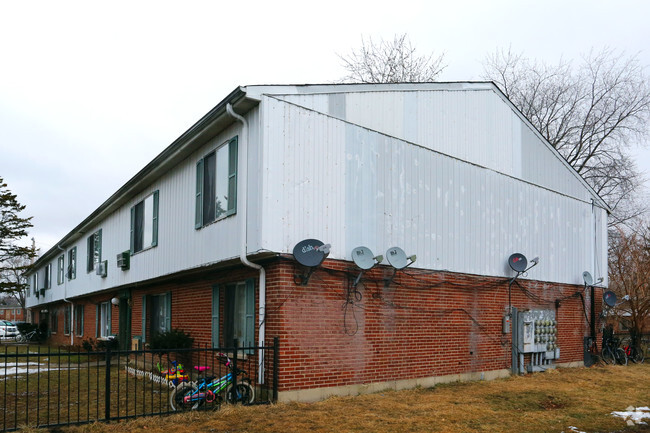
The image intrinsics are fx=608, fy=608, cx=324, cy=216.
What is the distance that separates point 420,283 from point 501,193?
3.93m

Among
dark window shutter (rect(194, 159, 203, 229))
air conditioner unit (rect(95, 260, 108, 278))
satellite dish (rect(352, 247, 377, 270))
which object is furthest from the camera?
air conditioner unit (rect(95, 260, 108, 278))

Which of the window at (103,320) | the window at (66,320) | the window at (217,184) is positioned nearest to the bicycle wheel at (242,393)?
the window at (217,184)

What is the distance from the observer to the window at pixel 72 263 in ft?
88.0

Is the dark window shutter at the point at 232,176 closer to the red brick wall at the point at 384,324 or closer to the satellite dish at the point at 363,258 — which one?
the red brick wall at the point at 384,324

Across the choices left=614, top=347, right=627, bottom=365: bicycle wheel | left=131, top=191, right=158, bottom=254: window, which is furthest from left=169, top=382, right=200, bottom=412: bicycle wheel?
left=614, top=347, right=627, bottom=365: bicycle wheel

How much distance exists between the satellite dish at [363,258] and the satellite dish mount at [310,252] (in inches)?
35.1

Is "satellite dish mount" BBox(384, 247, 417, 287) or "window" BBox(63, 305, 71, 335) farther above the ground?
"satellite dish mount" BBox(384, 247, 417, 287)

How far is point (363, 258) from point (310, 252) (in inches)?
51.9

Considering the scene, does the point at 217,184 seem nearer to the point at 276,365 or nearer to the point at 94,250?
the point at 276,365

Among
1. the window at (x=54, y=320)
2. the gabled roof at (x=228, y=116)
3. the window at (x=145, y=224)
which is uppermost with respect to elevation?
the gabled roof at (x=228, y=116)

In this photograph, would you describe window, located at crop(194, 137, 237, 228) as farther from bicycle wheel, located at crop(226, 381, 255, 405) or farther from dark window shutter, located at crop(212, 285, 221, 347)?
bicycle wheel, located at crop(226, 381, 255, 405)

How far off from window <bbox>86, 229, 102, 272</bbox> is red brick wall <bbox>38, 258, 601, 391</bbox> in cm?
727

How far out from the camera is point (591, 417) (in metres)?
9.42

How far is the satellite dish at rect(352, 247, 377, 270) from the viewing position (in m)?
10.9
